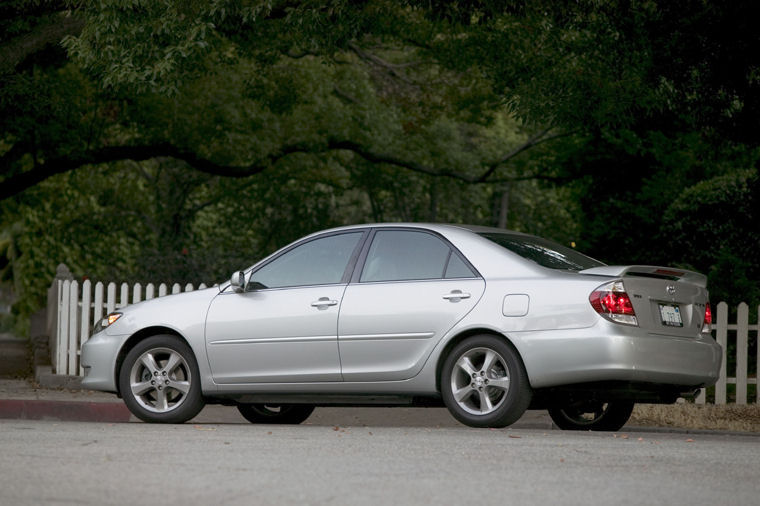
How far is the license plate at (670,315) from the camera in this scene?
9.02m

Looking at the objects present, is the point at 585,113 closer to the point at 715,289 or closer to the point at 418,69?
the point at 715,289

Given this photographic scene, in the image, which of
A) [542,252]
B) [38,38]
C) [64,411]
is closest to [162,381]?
[64,411]

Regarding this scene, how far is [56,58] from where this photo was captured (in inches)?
803

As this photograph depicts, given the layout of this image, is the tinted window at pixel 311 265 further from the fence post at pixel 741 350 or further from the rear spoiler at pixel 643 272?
the fence post at pixel 741 350

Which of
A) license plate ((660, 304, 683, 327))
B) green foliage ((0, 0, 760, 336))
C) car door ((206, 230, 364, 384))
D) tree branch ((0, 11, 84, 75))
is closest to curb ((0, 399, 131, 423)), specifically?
car door ((206, 230, 364, 384))

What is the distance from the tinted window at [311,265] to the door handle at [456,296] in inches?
41.3

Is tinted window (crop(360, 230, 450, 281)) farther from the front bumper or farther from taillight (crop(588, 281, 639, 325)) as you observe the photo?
the front bumper

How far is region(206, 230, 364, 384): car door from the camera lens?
384 inches

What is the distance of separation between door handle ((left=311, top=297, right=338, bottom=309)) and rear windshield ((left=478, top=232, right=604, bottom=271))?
49.3 inches

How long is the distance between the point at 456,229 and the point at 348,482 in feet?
11.7

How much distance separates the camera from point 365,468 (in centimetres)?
695

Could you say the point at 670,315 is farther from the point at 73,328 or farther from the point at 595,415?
the point at 73,328

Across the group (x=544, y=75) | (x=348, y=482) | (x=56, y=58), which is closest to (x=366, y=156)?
(x=56, y=58)

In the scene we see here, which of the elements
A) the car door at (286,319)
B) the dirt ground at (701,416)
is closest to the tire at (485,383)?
the car door at (286,319)
